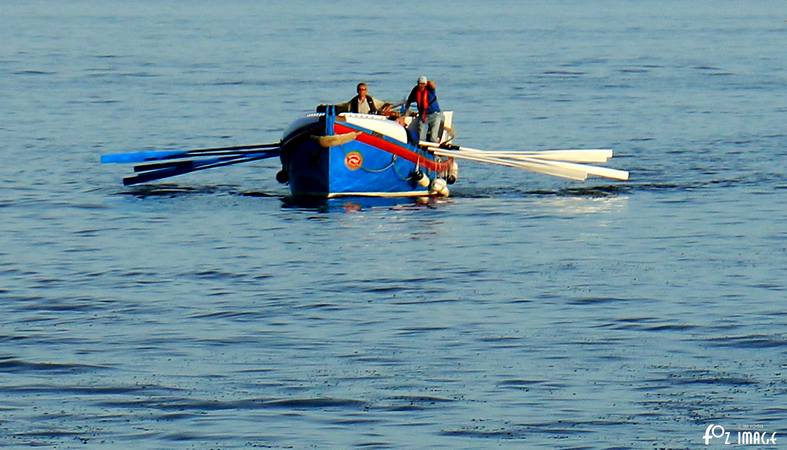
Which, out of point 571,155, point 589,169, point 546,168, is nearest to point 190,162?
point 546,168

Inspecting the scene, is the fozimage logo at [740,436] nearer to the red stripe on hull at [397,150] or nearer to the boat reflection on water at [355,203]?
the red stripe on hull at [397,150]

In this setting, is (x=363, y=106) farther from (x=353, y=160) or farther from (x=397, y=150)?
(x=353, y=160)

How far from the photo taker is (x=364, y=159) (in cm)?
3272

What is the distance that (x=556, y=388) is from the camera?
17.9 metres

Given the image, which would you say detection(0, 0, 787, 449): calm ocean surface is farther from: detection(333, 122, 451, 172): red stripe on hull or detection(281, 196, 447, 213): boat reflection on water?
detection(333, 122, 451, 172): red stripe on hull

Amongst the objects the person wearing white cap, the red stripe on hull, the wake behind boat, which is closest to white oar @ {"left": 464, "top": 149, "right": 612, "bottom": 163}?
the wake behind boat

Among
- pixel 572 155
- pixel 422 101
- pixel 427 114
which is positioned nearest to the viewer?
pixel 422 101

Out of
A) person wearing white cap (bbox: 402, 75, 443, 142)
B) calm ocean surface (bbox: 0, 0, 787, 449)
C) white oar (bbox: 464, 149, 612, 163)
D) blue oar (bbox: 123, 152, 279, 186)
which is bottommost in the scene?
calm ocean surface (bbox: 0, 0, 787, 449)

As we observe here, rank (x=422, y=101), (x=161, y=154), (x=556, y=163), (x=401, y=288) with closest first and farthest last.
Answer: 1. (x=401, y=288)
2. (x=422, y=101)
3. (x=556, y=163)
4. (x=161, y=154)

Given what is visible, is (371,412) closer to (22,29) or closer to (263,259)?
(263,259)

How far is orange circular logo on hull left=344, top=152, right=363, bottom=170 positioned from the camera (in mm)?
32469

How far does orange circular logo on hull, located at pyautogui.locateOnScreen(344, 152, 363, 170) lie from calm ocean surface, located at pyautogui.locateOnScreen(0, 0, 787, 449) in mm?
967

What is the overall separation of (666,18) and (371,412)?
116875 mm

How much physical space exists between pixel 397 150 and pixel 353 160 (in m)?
0.90
